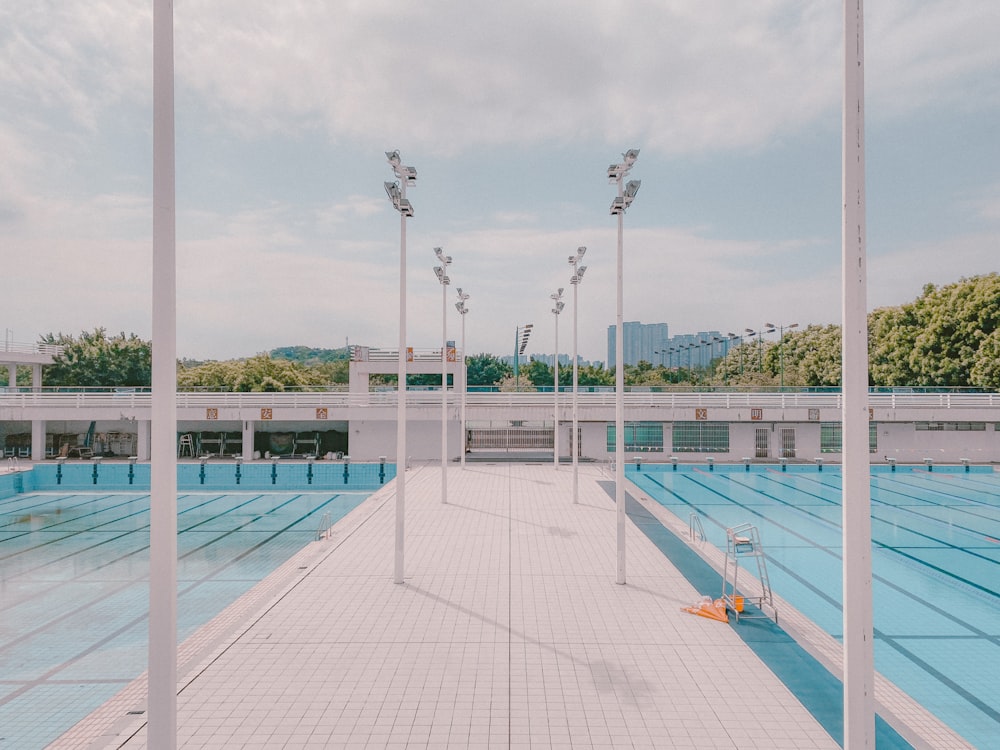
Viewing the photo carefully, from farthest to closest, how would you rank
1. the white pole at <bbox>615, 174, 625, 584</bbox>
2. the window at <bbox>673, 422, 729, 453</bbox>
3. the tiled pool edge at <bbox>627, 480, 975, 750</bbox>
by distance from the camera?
1. the window at <bbox>673, 422, 729, 453</bbox>
2. the white pole at <bbox>615, 174, 625, 584</bbox>
3. the tiled pool edge at <bbox>627, 480, 975, 750</bbox>

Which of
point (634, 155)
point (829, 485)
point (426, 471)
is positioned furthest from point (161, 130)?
point (829, 485)

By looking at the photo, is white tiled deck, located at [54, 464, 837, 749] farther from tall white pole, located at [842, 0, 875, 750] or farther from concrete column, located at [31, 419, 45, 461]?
concrete column, located at [31, 419, 45, 461]

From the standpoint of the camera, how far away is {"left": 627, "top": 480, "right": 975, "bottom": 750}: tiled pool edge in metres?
5.96

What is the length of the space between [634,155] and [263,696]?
9.45 metres

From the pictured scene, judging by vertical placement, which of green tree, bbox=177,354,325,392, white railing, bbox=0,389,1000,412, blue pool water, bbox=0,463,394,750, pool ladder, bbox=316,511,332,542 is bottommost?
blue pool water, bbox=0,463,394,750

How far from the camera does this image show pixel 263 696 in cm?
653

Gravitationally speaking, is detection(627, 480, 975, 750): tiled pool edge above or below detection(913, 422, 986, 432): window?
below

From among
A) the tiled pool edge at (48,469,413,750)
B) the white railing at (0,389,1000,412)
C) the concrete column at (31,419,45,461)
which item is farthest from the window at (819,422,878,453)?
the concrete column at (31,419,45,461)

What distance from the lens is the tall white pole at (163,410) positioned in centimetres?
399

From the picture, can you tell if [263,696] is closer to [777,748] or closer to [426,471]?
[777,748]

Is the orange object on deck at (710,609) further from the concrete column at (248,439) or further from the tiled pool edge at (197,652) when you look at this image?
the concrete column at (248,439)

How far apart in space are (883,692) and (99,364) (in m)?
52.3

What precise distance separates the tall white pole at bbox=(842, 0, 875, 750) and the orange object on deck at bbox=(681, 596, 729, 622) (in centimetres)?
491

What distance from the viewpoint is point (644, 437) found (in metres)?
29.9
